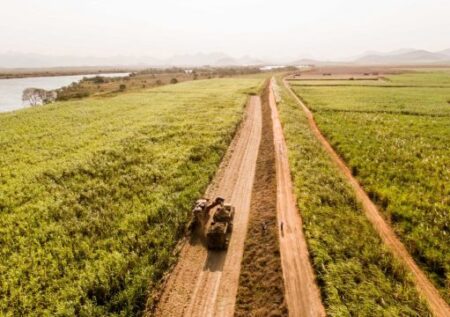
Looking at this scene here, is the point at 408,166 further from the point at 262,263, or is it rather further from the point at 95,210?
the point at 95,210

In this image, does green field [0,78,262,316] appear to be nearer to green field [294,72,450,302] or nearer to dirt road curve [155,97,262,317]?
dirt road curve [155,97,262,317]

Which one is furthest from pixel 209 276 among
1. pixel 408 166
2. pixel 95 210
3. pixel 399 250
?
pixel 408 166

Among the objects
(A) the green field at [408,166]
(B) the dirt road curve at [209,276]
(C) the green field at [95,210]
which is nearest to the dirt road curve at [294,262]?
(B) the dirt road curve at [209,276]

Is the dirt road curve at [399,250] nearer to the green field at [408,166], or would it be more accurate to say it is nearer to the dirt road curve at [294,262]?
the green field at [408,166]

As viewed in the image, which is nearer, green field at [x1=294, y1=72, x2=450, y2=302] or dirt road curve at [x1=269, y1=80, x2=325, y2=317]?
dirt road curve at [x1=269, y1=80, x2=325, y2=317]

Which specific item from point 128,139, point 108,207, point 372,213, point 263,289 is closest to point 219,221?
point 263,289

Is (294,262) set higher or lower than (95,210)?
lower

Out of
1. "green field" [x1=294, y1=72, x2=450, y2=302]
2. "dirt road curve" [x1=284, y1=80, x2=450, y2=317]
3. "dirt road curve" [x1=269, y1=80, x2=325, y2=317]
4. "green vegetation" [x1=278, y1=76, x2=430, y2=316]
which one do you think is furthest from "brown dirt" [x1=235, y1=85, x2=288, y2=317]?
"green field" [x1=294, y1=72, x2=450, y2=302]
